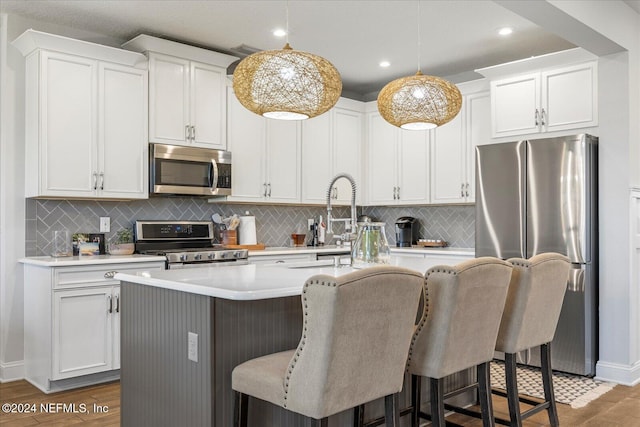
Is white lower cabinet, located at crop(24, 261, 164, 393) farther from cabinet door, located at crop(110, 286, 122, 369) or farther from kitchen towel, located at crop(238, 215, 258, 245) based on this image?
kitchen towel, located at crop(238, 215, 258, 245)

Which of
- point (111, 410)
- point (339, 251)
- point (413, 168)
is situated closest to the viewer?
point (111, 410)

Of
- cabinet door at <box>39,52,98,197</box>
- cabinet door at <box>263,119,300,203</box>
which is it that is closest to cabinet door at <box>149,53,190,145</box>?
cabinet door at <box>39,52,98,197</box>

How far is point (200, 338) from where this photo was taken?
221cm

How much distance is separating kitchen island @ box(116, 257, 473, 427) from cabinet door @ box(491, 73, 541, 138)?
265 cm

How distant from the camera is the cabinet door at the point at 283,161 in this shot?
534 centimetres

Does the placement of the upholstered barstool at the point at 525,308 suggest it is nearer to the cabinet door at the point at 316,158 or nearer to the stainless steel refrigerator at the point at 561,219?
the stainless steel refrigerator at the point at 561,219

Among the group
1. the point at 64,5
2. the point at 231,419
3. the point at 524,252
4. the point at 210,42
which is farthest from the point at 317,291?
the point at 210,42

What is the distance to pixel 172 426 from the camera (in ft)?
7.84

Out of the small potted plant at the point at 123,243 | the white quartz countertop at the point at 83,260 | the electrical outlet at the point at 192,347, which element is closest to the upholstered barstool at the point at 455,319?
the electrical outlet at the point at 192,347

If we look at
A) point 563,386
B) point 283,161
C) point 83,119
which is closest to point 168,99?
point 83,119

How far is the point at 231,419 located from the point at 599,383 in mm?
2921

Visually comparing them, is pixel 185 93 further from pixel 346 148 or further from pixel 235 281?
pixel 235 281

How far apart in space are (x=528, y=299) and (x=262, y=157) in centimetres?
317

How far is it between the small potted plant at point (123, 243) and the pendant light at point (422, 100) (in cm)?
242
